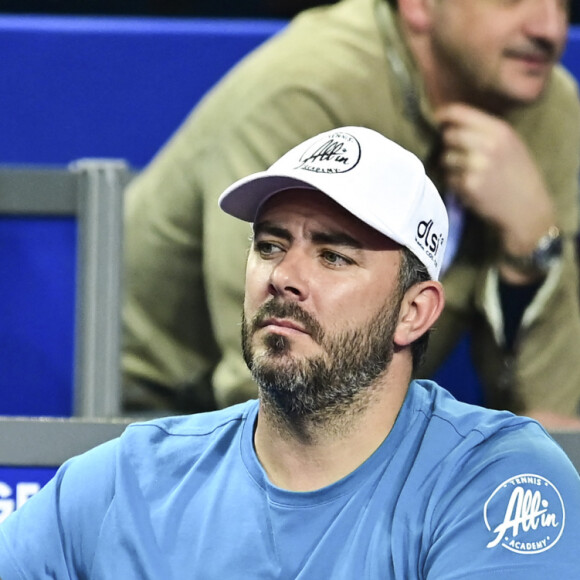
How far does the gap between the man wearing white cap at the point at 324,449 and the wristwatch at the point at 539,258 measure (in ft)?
2.97

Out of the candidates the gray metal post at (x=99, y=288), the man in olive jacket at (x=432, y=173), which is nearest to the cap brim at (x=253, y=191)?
the gray metal post at (x=99, y=288)

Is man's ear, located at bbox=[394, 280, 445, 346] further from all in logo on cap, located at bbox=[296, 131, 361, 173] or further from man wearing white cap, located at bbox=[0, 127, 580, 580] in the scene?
all in logo on cap, located at bbox=[296, 131, 361, 173]

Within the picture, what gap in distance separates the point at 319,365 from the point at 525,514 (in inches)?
10.0

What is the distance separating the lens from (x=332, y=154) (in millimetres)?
1425

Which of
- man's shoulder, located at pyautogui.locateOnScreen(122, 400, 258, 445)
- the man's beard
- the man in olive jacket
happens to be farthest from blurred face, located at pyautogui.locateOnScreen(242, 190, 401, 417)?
the man in olive jacket

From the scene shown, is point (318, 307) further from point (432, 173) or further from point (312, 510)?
point (432, 173)

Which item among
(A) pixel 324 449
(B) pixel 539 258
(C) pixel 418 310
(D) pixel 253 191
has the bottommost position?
(B) pixel 539 258

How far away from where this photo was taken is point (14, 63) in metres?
2.89

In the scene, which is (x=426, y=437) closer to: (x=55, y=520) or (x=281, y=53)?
(x=55, y=520)

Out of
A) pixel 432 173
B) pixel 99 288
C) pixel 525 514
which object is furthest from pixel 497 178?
pixel 525 514

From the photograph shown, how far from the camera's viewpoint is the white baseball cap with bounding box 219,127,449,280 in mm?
1382

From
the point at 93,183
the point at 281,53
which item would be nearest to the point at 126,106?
the point at 281,53

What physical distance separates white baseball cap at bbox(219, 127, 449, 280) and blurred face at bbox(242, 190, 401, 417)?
0.03 m

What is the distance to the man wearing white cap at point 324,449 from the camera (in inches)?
52.4
